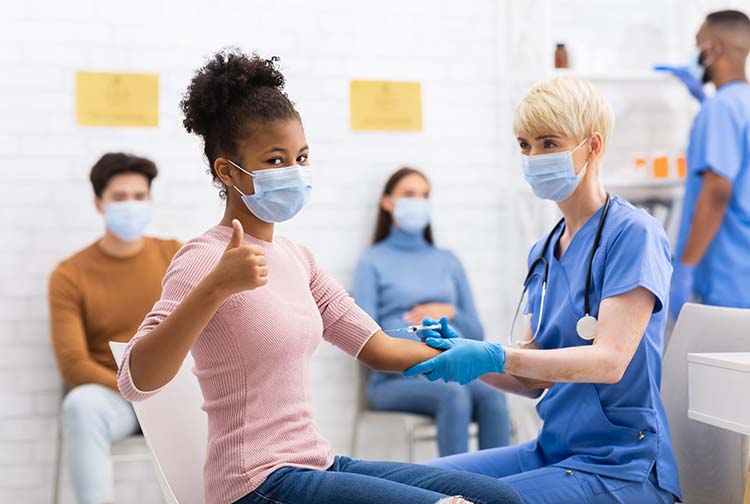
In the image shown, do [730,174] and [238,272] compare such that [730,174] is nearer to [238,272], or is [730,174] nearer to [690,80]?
[690,80]

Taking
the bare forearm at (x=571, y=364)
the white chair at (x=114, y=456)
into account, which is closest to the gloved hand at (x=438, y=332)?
the bare forearm at (x=571, y=364)

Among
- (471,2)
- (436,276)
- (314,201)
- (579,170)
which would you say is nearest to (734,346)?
(579,170)

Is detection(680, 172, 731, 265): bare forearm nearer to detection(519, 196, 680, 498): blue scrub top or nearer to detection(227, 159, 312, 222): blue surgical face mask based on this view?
detection(519, 196, 680, 498): blue scrub top

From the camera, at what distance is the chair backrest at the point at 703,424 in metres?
1.92

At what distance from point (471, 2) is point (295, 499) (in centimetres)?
300

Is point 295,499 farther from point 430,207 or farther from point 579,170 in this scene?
point 430,207

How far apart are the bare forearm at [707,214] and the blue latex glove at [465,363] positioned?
1.92 m

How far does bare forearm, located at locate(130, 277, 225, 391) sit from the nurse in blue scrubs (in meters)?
0.51

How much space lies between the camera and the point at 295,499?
1.47 meters

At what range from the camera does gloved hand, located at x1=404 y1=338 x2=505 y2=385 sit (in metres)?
1.72

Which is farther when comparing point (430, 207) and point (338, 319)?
point (430, 207)

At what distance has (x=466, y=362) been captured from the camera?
1.73 m

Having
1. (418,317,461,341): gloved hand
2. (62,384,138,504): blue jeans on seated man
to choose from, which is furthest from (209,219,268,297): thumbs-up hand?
(62,384,138,504): blue jeans on seated man

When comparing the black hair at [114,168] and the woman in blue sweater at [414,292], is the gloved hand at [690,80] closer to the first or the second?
the woman in blue sweater at [414,292]
